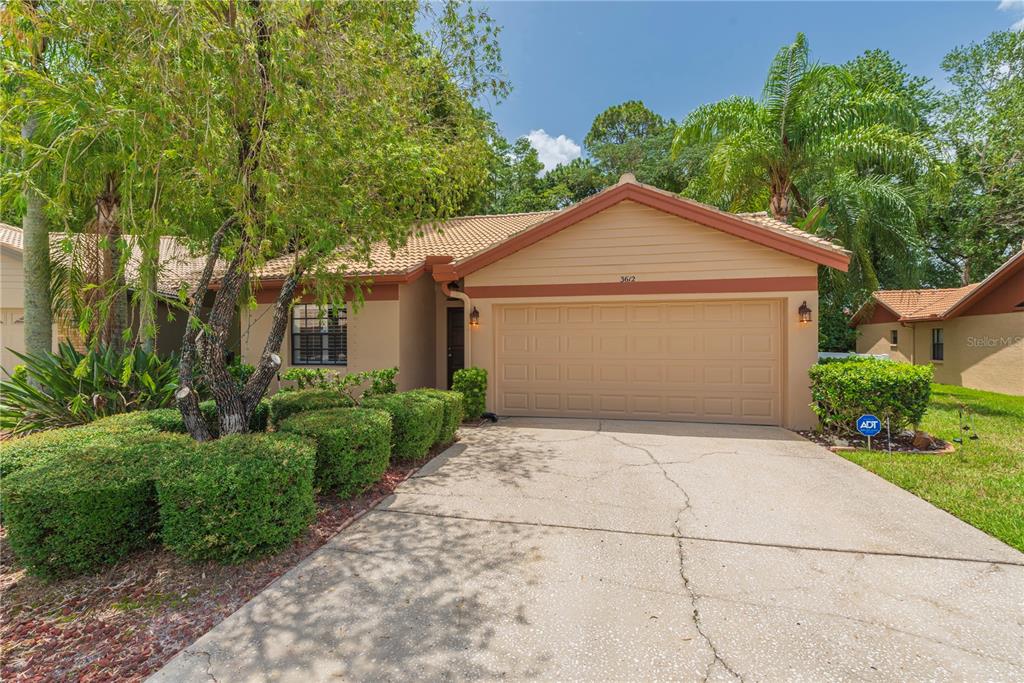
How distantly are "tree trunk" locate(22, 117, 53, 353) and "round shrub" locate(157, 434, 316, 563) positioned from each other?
484 cm

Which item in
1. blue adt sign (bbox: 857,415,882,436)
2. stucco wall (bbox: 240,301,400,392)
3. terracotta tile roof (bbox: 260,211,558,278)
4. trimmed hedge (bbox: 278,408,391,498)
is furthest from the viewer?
stucco wall (bbox: 240,301,400,392)

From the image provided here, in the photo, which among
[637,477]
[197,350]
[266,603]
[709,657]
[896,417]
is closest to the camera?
[709,657]

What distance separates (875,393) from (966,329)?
12.8 meters

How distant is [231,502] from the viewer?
304cm

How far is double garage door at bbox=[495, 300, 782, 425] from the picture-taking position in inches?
316

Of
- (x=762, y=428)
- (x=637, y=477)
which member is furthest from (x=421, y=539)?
(x=762, y=428)

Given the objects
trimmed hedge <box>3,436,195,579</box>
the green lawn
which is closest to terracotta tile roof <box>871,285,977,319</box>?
the green lawn

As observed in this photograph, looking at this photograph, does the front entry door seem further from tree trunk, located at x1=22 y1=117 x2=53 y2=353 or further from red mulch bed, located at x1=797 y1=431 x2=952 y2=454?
red mulch bed, located at x1=797 y1=431 x2=952 y2=454

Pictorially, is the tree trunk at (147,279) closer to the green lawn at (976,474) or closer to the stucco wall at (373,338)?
the stucco wall at (373,338)

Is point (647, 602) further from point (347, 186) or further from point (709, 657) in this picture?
point (347, 186)

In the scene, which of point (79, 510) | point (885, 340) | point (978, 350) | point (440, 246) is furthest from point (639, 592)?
point (885, 340)

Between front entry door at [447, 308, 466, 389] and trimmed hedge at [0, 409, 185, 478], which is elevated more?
front entry door at [447, 308, 466, 389]

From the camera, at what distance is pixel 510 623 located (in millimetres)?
2637

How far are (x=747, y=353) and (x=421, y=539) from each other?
678 centimetres
